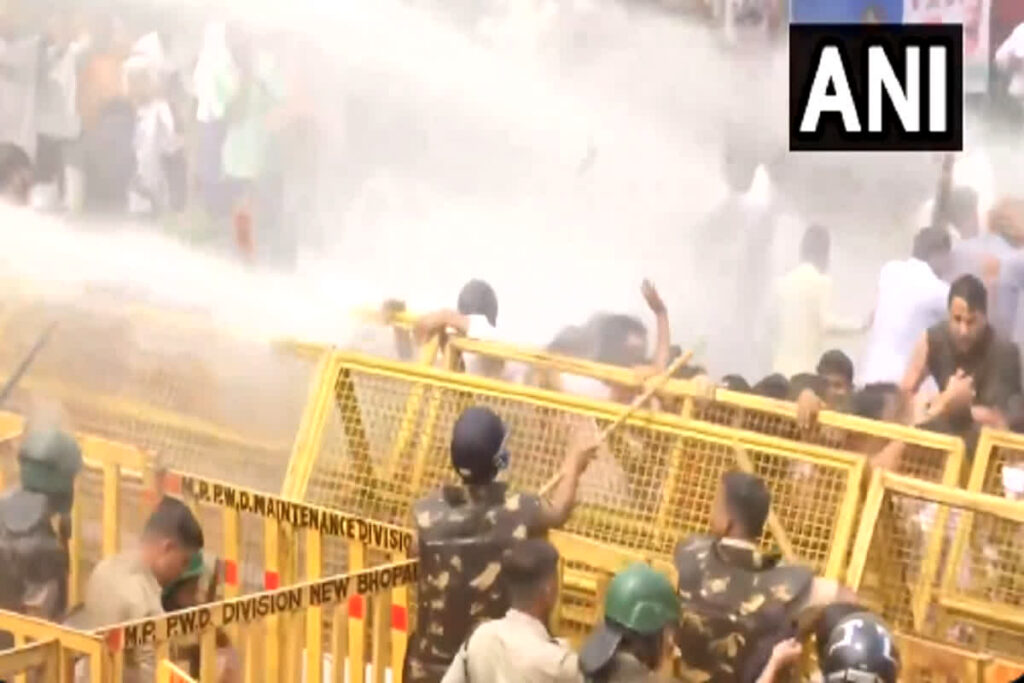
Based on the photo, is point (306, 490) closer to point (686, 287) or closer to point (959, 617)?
point (686, 287)

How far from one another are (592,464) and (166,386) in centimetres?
66

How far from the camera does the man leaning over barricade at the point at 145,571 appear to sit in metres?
2.46

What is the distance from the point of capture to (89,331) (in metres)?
2.55

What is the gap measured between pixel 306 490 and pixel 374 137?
1.70 ft

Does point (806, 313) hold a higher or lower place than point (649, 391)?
higher

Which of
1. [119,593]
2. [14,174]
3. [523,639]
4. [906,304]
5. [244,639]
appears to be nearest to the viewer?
[906,304]

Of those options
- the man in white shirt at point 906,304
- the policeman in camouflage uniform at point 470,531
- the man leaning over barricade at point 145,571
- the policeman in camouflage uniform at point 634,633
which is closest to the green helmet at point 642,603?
the policeman in camouflage uniform at point 634,633

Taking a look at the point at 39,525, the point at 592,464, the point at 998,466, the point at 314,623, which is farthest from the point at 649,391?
the point at 39,525

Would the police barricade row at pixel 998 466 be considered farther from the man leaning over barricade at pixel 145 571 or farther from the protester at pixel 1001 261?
the man leaning over barricade at pixel 145 571

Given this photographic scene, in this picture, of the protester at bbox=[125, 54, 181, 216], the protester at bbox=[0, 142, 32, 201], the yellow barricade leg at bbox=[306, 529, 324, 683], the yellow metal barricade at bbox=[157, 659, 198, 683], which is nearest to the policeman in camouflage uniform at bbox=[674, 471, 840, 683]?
the yellow barricade leg at bbox=[306, 529, 324, 683]

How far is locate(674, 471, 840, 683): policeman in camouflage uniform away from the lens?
7.09ft

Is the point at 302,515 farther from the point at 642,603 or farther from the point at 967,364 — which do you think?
the point at 967,364

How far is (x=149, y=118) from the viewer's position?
249cm

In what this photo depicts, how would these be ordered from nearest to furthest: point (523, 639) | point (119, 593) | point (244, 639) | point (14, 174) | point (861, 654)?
1. point (861, 654)
2. point (523, 639)
3. point (244, 639)
4. point (119, 593)
5. point (14, 174)
